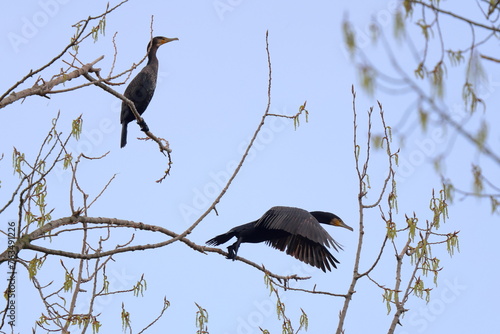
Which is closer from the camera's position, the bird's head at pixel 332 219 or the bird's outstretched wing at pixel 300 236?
the bird's outstretched wing at pixel 300 236

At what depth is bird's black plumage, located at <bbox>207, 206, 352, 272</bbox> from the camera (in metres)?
6.04

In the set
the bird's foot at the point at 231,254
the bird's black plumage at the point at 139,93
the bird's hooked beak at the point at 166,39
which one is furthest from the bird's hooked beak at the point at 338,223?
the bird's hooked beak at the point at 166,39

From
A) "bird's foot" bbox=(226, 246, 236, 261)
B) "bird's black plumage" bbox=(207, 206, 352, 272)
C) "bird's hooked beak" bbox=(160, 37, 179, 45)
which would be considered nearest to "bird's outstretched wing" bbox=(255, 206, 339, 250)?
"bird's black plumage" bbox=(207, 206, 352, 272)

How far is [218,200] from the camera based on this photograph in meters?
4.31

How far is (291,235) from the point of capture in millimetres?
6531

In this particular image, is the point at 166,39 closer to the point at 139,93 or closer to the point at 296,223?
the point at 139,93

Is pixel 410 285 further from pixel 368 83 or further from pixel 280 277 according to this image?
pixel 368 83

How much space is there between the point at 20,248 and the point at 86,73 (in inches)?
39.8

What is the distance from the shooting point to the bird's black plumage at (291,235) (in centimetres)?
604

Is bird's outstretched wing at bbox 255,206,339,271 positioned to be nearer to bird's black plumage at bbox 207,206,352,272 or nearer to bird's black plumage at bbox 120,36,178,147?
bird's black plumage at bbox 207,206,352,272

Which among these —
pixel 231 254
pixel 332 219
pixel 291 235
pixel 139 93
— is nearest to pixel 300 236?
pixel 291 235

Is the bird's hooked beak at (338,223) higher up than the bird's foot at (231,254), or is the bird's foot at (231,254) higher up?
the bird's hooked beak at (338,223)

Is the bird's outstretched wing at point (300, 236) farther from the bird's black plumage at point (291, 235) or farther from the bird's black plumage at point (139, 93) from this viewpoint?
the bird's black plumage at point (139, 93)

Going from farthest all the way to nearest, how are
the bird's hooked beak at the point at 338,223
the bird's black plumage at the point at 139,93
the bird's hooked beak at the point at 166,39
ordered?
the bird's hooked beak at the point at 166,39 < the bird's black plumage at the point at 139,93 < the bird's hooked beak at the point at 338,223
